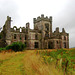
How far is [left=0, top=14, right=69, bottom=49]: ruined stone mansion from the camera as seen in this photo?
113 feet

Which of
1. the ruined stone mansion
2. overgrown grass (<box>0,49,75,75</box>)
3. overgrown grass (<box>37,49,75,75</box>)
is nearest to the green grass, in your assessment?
overgrown grass (<box>0,49,75,75</box>)

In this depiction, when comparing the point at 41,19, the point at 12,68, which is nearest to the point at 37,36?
the point at 41,19

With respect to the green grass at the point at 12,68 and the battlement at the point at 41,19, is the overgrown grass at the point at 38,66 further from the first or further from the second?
the battlement at the point at 41,19

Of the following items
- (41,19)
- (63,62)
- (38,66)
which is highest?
(41,19)

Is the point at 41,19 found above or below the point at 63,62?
above

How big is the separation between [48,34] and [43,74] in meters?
38.5

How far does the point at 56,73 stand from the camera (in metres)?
3.01

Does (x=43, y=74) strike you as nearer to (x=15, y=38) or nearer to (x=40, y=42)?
(x=15, y=38)

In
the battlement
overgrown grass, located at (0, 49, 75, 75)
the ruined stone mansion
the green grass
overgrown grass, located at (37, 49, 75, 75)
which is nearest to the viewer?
overgrown grass, located at (0, 49, 75, 75)

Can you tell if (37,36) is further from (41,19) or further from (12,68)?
(12,68)

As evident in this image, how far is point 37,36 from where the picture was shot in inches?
1539

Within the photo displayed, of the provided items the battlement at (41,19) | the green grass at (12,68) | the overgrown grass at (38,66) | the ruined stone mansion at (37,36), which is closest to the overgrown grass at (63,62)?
the overgrown grass at (38,66)

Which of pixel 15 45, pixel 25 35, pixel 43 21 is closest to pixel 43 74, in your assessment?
pixel 15 45

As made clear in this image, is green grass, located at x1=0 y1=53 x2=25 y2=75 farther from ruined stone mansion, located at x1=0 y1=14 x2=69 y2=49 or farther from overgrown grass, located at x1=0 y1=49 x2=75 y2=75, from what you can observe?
ruined stone mansion, located at x1=0 y1=14 x2=69 y2=49
